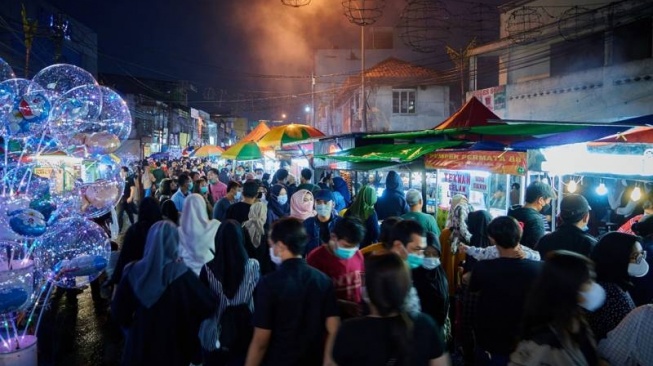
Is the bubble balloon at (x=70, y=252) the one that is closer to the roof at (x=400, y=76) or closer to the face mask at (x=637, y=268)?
the face mask at (x=637, y=268)

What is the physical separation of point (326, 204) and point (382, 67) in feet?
84.6

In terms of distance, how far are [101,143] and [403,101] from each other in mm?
24792

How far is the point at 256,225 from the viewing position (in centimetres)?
549

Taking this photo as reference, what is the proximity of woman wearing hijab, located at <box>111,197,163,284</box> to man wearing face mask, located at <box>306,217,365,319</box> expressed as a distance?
88.6 inches

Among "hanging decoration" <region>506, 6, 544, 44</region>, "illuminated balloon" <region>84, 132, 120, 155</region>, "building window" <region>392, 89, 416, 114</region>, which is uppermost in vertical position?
"hanging decoration" <region>506, 6, 544, 44</region>

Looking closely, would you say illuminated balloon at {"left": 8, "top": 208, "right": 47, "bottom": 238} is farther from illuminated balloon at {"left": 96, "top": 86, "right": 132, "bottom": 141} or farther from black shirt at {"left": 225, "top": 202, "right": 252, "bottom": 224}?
black shirt at {"left": 225, "top": 202, "right": 252, "bottom": 224}

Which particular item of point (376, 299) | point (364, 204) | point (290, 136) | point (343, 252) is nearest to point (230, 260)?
point (343, 252)

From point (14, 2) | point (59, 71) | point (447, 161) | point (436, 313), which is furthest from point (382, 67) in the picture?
point (436, 313)

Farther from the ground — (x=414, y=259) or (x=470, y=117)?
(x=470, y=117)

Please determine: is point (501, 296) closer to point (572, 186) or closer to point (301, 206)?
point (301, 206)

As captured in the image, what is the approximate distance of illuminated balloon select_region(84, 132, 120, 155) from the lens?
6.07 meters

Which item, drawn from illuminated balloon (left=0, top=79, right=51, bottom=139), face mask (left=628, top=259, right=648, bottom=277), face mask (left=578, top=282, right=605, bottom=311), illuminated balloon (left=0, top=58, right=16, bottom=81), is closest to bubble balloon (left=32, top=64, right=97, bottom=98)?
illuminated balloon (left=0, top=58, right=16, bottom=81)

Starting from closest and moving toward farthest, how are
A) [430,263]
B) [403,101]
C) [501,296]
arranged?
1. [501,296]
2. [430,263]
3. [403,101]

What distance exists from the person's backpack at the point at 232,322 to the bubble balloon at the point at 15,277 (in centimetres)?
168
